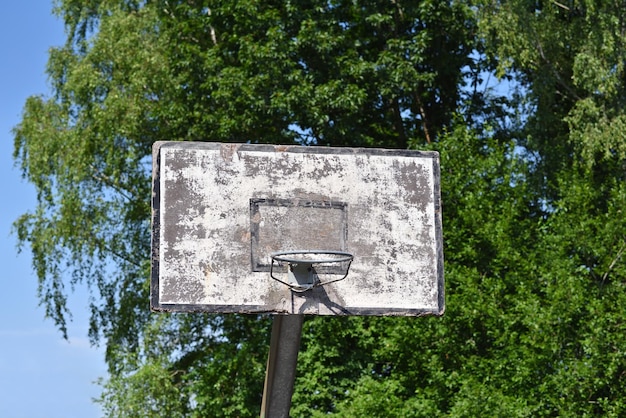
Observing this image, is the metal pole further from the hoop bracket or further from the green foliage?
the green foliage

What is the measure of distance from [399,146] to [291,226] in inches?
486

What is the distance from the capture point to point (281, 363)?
6.21 m

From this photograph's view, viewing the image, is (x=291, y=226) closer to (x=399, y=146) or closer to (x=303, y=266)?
(x=303, y=266)

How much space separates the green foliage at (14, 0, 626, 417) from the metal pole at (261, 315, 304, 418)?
7272 millimetres

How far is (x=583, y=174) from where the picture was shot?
15531 millimetres

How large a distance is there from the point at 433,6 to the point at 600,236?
195 inches

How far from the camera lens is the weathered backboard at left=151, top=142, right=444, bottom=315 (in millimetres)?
5422

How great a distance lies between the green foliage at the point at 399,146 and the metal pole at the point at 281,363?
727cm

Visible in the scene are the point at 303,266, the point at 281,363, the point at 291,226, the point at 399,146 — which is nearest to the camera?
the point at 303,266

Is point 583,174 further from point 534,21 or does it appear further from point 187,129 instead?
point 187,129

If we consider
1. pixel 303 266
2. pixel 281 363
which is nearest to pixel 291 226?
pixel 303 266

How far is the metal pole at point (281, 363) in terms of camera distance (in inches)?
237

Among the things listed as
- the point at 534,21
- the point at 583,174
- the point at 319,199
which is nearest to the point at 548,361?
the point at 583,174

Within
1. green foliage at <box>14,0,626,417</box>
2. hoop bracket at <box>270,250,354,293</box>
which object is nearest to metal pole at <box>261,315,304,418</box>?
hoop bracket at <box>270,250,354,293</box>
